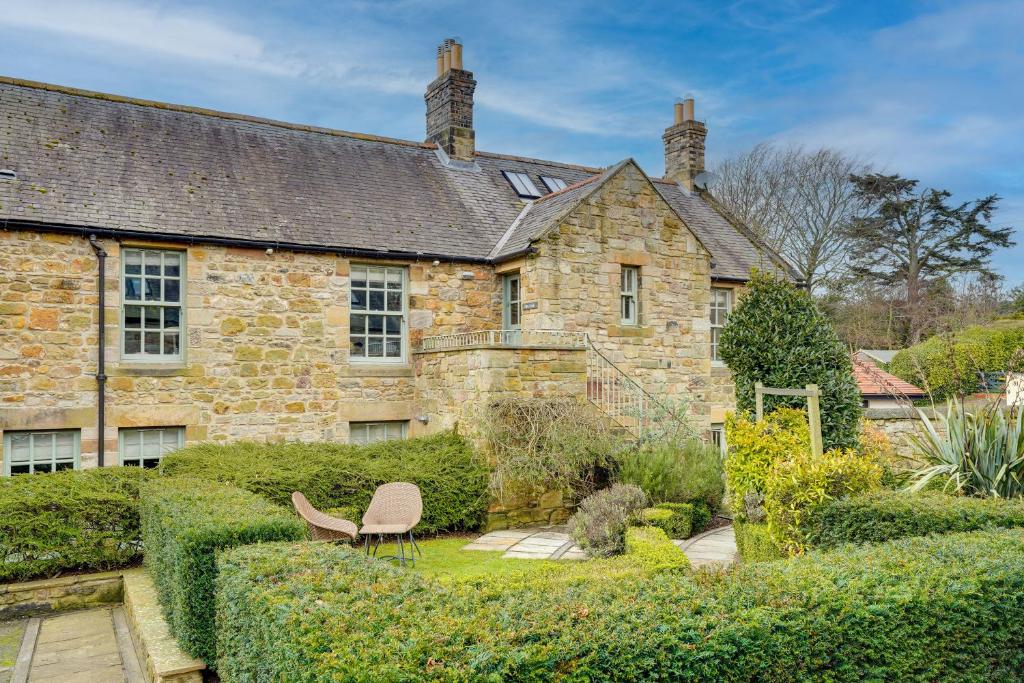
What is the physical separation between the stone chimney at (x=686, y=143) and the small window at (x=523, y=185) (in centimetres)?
470

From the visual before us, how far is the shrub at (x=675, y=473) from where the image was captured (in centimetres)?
1039

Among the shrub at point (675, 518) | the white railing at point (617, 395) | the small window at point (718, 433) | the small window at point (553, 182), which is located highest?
the small window at point (553, 182)

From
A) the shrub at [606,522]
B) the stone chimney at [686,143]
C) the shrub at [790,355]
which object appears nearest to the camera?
the shrub at [606,522]

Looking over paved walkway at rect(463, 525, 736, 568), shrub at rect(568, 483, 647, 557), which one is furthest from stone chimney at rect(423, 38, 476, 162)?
shrub at rect(568, 483, 647, 557)

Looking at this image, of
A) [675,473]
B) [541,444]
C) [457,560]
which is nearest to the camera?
[457,560]

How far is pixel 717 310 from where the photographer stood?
16.5 m

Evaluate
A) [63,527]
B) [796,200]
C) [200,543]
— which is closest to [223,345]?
[63,527]

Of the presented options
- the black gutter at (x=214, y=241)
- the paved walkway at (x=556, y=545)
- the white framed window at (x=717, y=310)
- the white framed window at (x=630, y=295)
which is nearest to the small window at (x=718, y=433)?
the white framed window at (x=717, y=310)

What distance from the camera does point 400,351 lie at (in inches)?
539

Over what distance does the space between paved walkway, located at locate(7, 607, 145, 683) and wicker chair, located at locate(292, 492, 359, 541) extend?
198 centimetres

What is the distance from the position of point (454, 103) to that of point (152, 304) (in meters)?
8.17

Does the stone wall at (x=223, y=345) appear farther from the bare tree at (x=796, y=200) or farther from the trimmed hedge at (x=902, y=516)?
the bare tree at (x=796, y=200)

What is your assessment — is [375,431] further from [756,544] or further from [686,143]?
[686,143]

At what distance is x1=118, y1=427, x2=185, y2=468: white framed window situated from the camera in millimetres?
11523
